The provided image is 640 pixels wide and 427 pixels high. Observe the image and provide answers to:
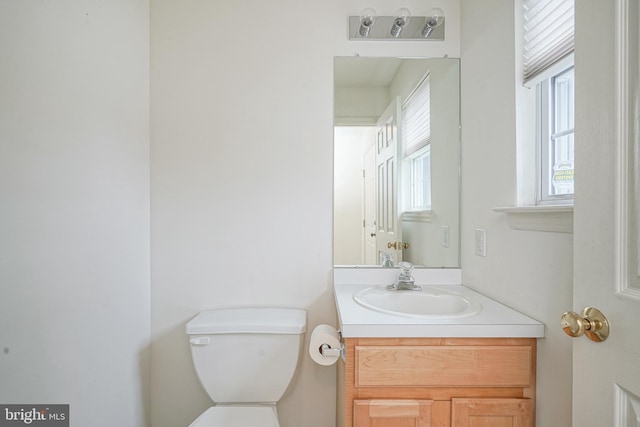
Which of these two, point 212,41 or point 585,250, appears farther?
point 212,41

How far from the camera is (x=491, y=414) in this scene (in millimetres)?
943

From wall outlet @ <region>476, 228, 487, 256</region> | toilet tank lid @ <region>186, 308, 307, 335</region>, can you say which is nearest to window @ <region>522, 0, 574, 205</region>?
wall outlet @ <region>476, 228, 487, 256</region>

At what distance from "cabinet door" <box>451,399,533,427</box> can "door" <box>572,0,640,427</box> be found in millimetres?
308

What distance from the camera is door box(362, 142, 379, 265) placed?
5.15ft

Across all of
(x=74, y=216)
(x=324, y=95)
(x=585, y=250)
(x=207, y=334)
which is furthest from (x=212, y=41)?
(x=585, y=250)

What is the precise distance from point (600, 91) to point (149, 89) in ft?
5.67

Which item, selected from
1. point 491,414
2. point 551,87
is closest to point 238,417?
point 491,414

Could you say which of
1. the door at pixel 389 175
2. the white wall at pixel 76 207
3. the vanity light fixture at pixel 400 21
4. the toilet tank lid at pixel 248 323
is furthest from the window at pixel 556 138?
the white wall at pixel 76 207

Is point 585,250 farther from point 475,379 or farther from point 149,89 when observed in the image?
point 149,89

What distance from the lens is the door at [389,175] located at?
5.16ft

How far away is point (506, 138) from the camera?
1.17 meters

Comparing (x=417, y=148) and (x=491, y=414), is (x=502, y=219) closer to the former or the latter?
(x=417, y=148)

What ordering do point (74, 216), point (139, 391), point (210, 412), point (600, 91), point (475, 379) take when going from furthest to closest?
1. point (139, 391)
2. point (210, 412)
3. point (74, 216)
4. point (475, 379)
5. point (600, 91)

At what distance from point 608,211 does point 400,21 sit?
1318 mm
